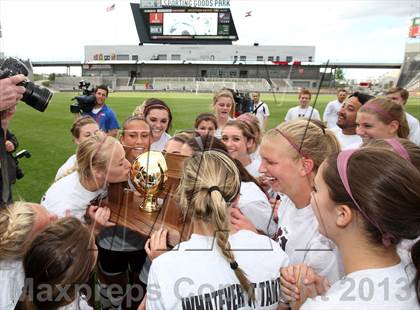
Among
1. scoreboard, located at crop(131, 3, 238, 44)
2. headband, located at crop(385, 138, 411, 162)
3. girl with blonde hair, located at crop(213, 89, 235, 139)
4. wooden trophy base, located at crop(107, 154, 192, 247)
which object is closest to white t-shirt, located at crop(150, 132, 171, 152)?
girl with blonde hair, located at crop(213, 89, 235, 139)

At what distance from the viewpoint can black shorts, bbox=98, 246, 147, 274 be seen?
2.88m

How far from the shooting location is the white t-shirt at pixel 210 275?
1488 mm

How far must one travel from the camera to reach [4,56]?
2463mm

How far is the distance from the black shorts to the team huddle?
0.30 m

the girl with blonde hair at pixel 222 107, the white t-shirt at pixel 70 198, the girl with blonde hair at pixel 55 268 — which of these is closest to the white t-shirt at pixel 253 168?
the white t-shirt at pixel 70 198

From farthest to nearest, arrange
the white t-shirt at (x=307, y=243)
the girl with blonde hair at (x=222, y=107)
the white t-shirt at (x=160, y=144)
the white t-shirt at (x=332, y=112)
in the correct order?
the white t-shirt at (x=332, y=112), the girl with blonde hair at (x=222, y=107), the white t-shirt at (x=160, y=144), the white t-shirt at (x=307, y=243)

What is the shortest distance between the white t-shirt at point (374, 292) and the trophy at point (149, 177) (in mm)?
1166

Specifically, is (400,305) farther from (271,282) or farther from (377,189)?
(271,282)

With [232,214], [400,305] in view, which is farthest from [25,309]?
[400,305]

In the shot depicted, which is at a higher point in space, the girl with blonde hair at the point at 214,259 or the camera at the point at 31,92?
the camera at the point at 31,92

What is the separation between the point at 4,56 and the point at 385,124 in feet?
10.5

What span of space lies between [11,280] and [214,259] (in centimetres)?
104

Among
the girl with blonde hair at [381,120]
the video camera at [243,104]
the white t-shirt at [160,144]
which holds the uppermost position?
the girl with blonde hair at [381,120]

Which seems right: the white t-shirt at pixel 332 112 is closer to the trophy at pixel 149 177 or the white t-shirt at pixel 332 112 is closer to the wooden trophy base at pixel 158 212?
the wooden trophy base at pixel 158 212
